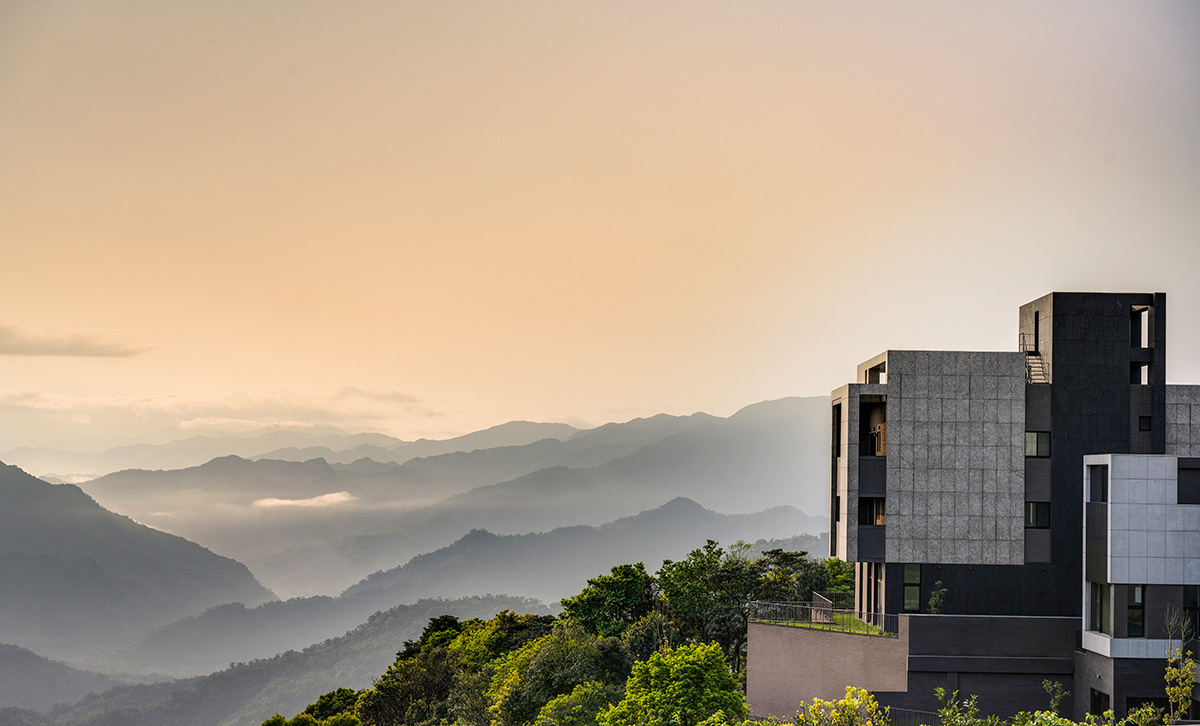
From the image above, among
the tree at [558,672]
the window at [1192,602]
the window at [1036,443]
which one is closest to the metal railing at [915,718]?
the window at [1192,602]

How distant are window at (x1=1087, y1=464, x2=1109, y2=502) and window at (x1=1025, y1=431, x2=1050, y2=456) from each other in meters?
2.77

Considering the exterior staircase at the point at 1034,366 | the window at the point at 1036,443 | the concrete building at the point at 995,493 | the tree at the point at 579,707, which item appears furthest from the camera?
the tree at the point at 579,707

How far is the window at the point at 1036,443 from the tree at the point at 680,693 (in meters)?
16.7

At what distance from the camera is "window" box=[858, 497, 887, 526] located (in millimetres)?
47906

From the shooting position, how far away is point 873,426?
50688 millimetres

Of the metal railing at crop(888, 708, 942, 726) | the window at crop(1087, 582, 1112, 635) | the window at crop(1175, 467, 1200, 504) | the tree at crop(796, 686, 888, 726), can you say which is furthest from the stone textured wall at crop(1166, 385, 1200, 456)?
the tree at crop(796, 686, 888, 726)

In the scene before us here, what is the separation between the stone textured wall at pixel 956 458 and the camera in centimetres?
4697

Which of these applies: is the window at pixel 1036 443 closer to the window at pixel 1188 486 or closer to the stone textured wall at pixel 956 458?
the stone textured wall at pixel 956 458

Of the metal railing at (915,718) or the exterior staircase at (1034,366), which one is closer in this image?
the metal railing at (915,718)

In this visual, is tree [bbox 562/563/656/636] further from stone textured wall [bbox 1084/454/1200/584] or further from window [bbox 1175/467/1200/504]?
window [bbox 1175/467/1200/504]

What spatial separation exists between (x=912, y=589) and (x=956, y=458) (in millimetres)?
6153

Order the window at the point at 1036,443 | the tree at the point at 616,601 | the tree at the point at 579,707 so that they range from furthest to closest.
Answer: the tree at the point at 616,601
the tree at the point at 579,707
the window at the point at 1036,443

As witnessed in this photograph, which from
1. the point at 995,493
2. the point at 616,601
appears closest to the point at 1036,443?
the point at 995,493

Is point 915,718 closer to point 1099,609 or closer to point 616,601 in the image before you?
Answer: point 1099,609
